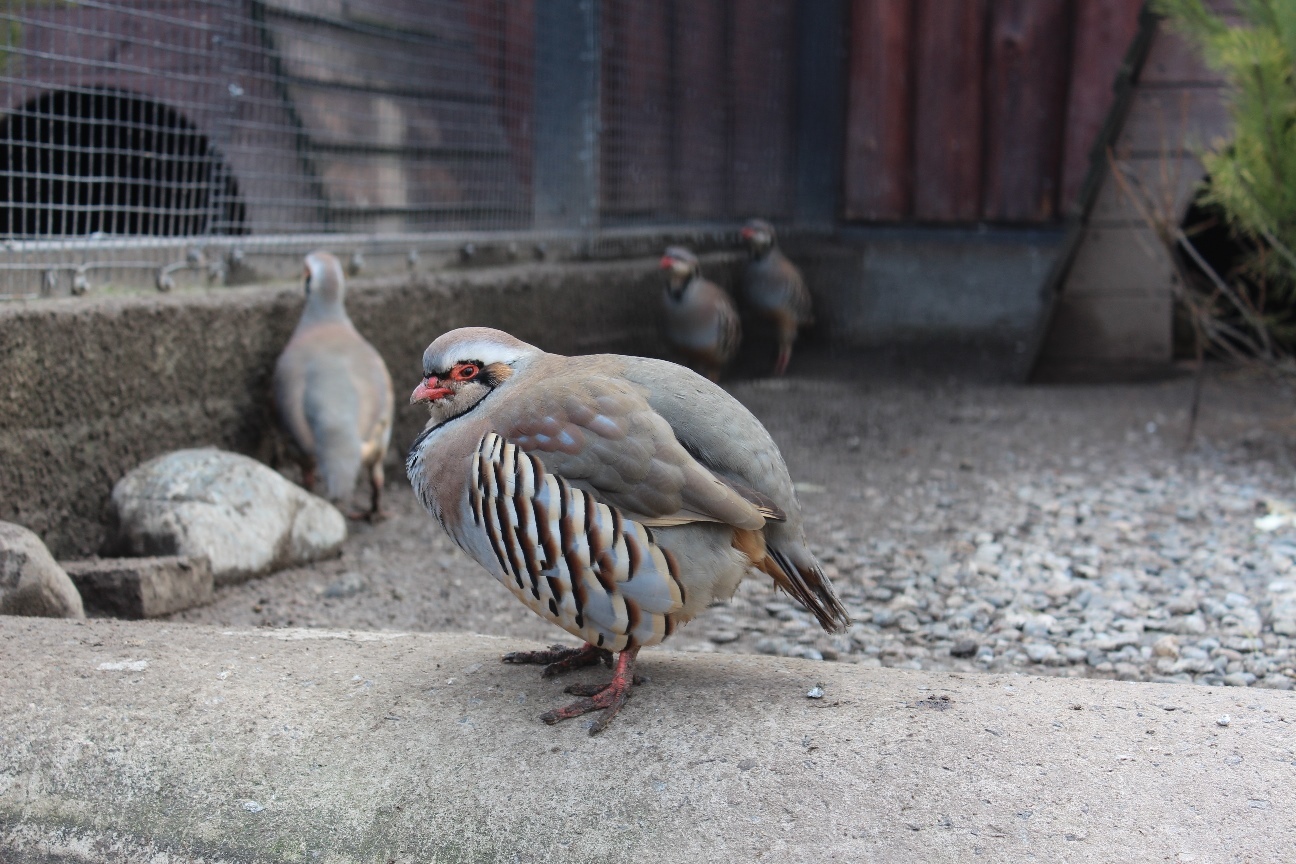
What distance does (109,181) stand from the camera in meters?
4.14

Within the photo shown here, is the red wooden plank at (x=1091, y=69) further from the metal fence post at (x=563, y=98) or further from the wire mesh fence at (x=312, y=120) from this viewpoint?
the metal fence post at (x=563, y=98)

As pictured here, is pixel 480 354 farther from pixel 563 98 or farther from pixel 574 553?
pixel 563 98

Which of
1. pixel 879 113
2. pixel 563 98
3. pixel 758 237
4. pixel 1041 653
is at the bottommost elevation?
pixel 1041 653

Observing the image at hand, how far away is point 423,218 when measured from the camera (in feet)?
19.2

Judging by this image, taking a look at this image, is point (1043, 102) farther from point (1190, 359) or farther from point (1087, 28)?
point (1190, 359)

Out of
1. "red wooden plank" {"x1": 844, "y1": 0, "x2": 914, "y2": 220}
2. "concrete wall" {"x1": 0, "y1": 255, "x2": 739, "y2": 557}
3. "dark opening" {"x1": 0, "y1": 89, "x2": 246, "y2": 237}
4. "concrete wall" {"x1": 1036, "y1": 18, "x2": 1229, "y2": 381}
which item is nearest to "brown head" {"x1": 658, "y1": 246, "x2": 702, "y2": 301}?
"concrete wall" {"x1": 0, "y1": 255, "x2": 739, "y2": 557}

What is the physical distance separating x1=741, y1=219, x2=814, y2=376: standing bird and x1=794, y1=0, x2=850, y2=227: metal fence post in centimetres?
137

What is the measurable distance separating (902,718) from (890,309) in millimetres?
7280

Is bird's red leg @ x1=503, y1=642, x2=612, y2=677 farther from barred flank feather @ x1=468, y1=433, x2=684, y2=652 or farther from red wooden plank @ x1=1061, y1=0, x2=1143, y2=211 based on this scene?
red wooden plank @ x1=1061, y1=0, x2=1143, y2=211

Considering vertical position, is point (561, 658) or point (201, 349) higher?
point (201, 349)

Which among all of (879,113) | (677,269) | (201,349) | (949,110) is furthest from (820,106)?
(201,349)

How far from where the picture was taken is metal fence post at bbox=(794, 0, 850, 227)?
30.5 feet

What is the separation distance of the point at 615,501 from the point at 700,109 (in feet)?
20.1

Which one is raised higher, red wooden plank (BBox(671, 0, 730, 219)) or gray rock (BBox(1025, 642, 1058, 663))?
red wooden plank (BBox(671, 0, 730, 219))
